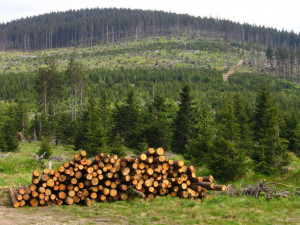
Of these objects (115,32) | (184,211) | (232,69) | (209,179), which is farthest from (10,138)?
(115,32)

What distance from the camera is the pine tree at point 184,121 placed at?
30.0 m

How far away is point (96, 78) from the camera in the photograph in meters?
81.2

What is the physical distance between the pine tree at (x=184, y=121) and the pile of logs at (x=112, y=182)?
16.6 meters

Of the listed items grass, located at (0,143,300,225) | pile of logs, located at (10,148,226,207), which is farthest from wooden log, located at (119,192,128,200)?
grass, located at (0,143,300,225)

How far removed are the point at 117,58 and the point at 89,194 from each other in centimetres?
11228

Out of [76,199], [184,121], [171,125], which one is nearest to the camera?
[76,199]

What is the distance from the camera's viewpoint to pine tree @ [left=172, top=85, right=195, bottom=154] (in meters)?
30.0

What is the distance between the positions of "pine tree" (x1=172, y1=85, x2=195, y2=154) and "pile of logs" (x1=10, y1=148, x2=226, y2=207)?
1662 centimetres

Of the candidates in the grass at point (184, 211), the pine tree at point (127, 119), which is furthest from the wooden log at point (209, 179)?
the pine tree at point (127, 119)

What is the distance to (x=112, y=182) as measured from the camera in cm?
1243

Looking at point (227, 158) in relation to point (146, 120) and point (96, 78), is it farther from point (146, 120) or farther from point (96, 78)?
point (96, 78)

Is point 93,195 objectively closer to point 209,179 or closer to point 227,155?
point 209,179

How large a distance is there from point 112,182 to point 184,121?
18699 millimetres

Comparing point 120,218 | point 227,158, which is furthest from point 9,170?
point 227,158
